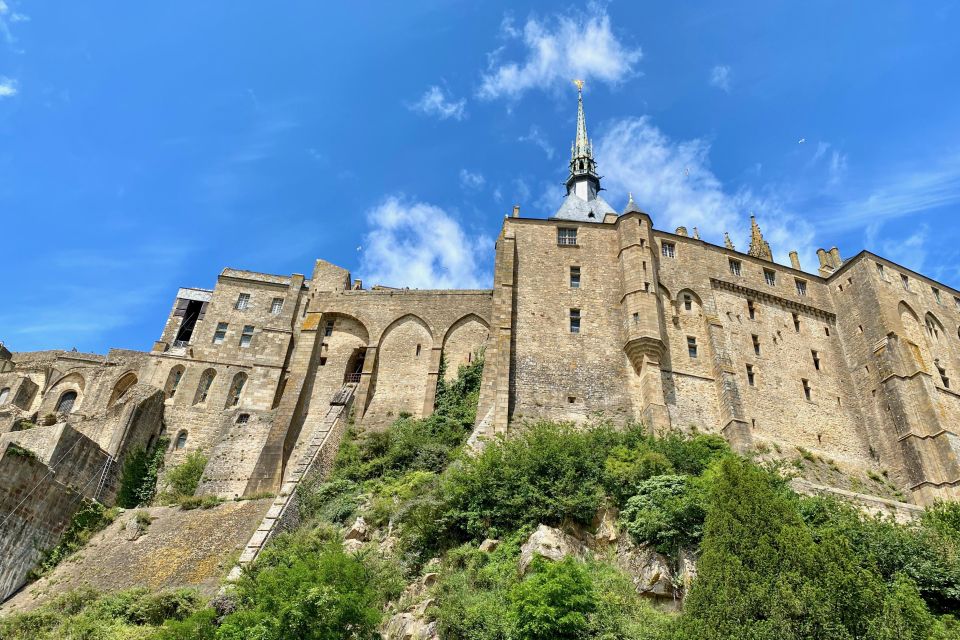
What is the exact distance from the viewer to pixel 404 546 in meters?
23.6

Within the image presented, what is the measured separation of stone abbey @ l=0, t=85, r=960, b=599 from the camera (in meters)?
32.4

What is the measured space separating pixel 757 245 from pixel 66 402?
44241 millimetres

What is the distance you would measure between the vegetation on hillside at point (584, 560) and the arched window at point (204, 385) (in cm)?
1293

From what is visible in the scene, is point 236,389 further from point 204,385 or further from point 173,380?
point 173,380

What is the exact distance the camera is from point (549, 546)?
70.2 feet

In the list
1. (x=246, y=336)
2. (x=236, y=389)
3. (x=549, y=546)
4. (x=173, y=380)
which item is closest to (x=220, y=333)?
(x=246, y=336)

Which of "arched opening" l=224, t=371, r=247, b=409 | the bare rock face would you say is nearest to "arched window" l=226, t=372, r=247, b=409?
"arched opening" l=224, t=371, r=247, b=409

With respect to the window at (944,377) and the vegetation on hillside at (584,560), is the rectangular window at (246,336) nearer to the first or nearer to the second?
the vegetation on hillside at (584,560)

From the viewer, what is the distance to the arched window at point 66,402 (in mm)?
43250

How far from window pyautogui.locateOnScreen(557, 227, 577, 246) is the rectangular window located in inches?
710

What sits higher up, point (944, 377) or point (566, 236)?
point (566, 236)

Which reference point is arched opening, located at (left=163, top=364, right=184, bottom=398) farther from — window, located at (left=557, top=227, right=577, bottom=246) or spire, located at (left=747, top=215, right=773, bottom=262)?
spire, located at (left=747, top=215, right=773, bottom=262)

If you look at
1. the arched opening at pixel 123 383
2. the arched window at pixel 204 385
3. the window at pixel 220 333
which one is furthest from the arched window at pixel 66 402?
the window at pixel 220 333

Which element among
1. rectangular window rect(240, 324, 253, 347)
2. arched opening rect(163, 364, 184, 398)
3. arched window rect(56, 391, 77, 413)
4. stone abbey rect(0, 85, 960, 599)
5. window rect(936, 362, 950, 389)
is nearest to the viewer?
stone abbey rect(0, 85, 960, 599)
